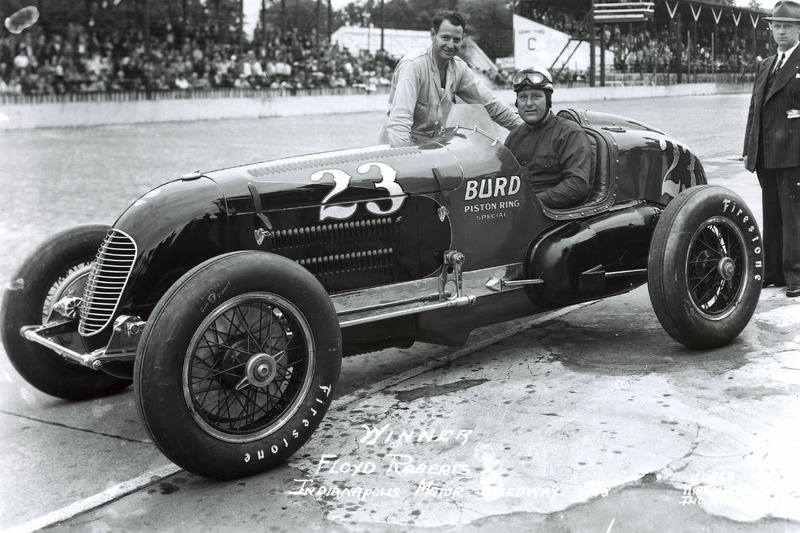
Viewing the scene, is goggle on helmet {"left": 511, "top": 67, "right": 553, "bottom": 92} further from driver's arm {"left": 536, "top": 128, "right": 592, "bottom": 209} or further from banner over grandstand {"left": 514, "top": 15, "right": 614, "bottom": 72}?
banner over grandstand {"left": 514, "top": 15, "right": 614, "bottom": 72}

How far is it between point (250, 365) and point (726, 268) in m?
2.65

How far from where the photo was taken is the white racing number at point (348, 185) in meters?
4.08

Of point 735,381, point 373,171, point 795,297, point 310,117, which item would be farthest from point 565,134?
point 310,117

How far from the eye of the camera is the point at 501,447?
3527 mm

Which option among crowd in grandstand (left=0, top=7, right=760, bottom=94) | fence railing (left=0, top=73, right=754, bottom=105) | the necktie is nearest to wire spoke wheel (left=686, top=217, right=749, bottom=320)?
the necktie

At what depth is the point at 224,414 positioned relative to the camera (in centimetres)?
346

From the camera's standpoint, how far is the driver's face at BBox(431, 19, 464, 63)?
5.29 metres

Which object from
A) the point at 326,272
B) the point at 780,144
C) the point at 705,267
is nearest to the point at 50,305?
the point at 326,272

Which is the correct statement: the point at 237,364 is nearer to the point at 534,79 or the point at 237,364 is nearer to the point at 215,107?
the point at 534,79

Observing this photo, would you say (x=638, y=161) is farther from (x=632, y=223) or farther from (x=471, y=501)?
(x=471, y=501)

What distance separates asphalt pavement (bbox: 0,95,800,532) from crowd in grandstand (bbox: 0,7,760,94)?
10948mm

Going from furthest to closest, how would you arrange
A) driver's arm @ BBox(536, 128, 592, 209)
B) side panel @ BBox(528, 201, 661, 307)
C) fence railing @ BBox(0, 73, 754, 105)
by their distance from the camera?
1. fence railing @ BBox(0, 73, 754, 105)
2. driver's arm @ BBox(536, 128, 592, 209)
3. side panel @ BBox(528, 201, 661, 307)

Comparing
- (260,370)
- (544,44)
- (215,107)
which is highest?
(544,44)

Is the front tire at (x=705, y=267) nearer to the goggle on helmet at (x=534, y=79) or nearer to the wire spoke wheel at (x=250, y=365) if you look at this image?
the goggle on helmet at (x=534, y=79)
